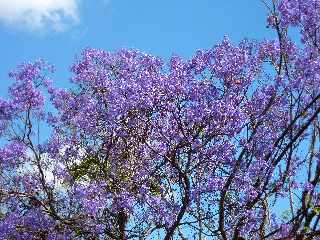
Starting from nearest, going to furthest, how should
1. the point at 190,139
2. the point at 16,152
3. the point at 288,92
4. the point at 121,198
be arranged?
the point at 190,139 < the point at 121,198 < the point at 288,92 < the point at 16,152

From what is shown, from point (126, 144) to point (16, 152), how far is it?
3.06 metres

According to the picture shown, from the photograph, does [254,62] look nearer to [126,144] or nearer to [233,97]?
[233,97]

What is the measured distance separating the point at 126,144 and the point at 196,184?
115 inches

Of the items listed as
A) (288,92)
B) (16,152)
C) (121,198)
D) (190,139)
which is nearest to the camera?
(190,139)

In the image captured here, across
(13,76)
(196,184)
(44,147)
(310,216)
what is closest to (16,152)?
(44,147)

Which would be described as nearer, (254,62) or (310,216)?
(310,216)

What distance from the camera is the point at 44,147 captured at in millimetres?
17438

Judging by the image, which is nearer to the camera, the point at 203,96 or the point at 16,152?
the point at 203,96

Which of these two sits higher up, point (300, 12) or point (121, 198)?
point (300, 12)

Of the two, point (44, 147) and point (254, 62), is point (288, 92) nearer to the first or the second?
point (254, 62)

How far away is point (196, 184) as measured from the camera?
1401cm

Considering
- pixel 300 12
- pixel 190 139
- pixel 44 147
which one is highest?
pixel 300 12

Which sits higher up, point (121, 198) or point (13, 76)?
point (13, 76)

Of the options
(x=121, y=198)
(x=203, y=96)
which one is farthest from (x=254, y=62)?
(x=121, y=198)
